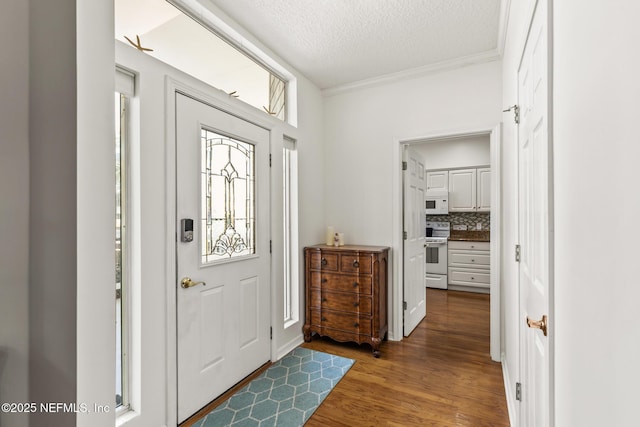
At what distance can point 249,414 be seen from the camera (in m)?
1.95

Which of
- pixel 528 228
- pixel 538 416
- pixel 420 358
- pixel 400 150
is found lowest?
pixel 420 358

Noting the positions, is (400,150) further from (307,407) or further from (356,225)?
(307,407)

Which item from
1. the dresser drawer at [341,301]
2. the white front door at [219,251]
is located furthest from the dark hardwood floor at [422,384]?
the white front door at [219,251]

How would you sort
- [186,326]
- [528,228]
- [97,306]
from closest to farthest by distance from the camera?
[97,306] → [528,228] → [186,326]

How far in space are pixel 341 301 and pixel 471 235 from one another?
12.1ft

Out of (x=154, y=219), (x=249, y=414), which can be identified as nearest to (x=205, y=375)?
(x=249, y=414)

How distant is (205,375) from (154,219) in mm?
1118

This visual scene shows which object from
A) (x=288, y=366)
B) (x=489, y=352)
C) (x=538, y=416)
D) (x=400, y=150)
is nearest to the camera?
(x=538, y=416)

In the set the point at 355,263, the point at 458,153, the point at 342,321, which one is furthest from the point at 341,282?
the point at 458,153

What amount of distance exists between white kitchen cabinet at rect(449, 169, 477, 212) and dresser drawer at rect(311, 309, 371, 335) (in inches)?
138

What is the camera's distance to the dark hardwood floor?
1.93m

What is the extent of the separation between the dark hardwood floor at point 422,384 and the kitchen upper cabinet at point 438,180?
2.77 m

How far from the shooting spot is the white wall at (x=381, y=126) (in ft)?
9.28

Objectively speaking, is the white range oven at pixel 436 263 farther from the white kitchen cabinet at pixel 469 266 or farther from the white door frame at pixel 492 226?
the white door frame at pixel 492 226
